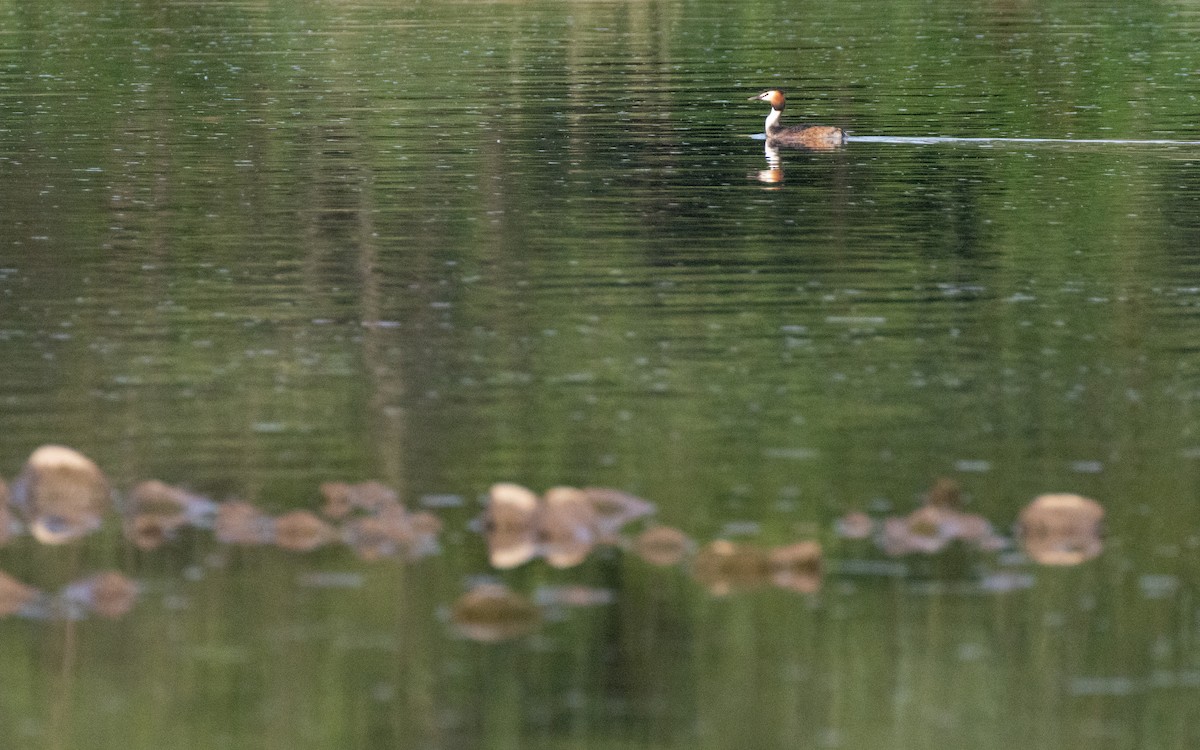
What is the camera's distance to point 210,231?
33.3 metres

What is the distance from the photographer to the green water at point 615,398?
15.0m

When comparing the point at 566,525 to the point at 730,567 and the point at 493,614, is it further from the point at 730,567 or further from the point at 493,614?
the point at 493,614

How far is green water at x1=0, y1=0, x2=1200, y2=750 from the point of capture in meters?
15.0

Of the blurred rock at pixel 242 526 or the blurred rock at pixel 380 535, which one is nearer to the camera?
the blurred rock at pixel 380 535

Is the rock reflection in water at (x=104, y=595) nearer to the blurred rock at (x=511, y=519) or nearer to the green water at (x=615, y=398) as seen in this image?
the green water at (x=615, y=398)

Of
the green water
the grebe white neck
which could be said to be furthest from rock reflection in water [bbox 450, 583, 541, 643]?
the grebe white neck

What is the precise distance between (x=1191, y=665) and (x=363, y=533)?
6081 millimetres

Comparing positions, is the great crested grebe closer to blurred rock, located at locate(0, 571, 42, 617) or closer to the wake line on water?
the wake line on water

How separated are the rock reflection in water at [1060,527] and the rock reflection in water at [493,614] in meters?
3.85

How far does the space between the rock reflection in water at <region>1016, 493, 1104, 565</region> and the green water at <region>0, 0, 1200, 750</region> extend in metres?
0.39

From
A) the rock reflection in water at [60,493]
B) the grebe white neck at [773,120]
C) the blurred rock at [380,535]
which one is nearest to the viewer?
Result: the blurred rock at [380,535]

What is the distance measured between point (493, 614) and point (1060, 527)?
439 centimetres

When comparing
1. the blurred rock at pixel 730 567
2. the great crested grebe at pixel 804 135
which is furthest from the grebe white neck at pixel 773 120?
the blurred rock at pixel 730 567

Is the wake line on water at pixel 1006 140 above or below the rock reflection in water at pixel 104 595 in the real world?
below
